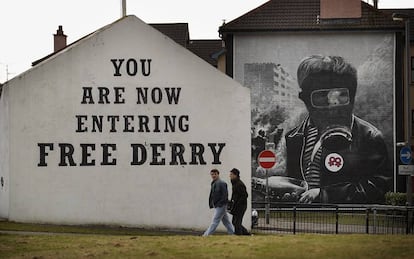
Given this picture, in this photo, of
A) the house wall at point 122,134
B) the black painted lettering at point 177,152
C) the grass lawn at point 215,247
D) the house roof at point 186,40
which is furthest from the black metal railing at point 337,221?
the house roof at point 186,40

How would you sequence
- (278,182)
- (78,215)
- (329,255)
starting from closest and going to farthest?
(329,255) < (78,215) < (278,182)

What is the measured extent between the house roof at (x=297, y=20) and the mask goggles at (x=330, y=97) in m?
3.13

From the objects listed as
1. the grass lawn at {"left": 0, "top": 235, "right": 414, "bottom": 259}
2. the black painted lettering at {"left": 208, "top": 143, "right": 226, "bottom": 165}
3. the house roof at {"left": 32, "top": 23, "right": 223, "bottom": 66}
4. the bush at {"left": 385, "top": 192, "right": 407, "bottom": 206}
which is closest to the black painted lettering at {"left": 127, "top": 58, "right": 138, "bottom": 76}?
the black painted lettering at {"left": 208, "top": 143, "right": 226, "bottom": 165}

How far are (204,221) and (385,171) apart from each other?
18.3 m

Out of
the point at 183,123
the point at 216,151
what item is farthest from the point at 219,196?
the point at 183,123

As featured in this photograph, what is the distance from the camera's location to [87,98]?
28.9m

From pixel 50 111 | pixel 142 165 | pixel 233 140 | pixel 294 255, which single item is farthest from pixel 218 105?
pixel 294 255

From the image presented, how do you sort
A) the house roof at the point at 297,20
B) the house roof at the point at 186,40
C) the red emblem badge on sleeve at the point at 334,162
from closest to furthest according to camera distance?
1. the red emblem badge on sleeve at the point at 334,162
2. the house roof at the point at 297,20
3. the house roof at the point at 186,40

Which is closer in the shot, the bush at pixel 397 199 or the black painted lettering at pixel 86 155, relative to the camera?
the black painted lettering at pixel 86 155

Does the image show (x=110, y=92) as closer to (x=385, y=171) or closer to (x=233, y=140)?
(x=233, y=140)

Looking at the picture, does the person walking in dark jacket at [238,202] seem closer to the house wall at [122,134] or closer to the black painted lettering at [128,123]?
the house wall at [122,134]

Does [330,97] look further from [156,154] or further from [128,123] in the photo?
[128,123]

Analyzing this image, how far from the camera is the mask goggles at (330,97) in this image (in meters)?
44.7

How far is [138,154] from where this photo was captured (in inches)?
1144
